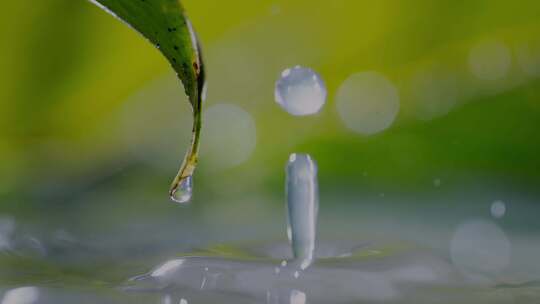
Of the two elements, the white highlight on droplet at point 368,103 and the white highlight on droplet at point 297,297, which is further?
the white highlight on droplet at point 368,103

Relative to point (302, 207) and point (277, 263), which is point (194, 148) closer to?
point (277, 263)

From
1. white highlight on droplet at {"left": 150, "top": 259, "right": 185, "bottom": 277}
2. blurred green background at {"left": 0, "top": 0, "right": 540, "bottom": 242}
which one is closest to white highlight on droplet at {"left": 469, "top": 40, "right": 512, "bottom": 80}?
blurred green background at {"left": 0, "top": 0, "right": 540, "bottom": 242}

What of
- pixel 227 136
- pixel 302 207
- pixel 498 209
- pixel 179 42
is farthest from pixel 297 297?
pixel 227 136

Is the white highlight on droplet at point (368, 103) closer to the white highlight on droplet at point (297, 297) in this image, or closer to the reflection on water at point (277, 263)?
the reflection on water at point (277, 263)

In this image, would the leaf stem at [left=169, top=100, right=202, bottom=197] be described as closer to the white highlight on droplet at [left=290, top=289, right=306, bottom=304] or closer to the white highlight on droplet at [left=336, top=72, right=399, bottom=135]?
the white highlight on droplet at [left=290, top=289, right=306, bottom=304]

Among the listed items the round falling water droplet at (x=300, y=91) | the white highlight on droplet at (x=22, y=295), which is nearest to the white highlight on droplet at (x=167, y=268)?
the white highlight on droplet at (x=22, y=295)

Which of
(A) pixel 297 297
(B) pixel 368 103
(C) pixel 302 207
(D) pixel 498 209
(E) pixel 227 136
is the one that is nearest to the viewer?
(A) pixel 297 297
